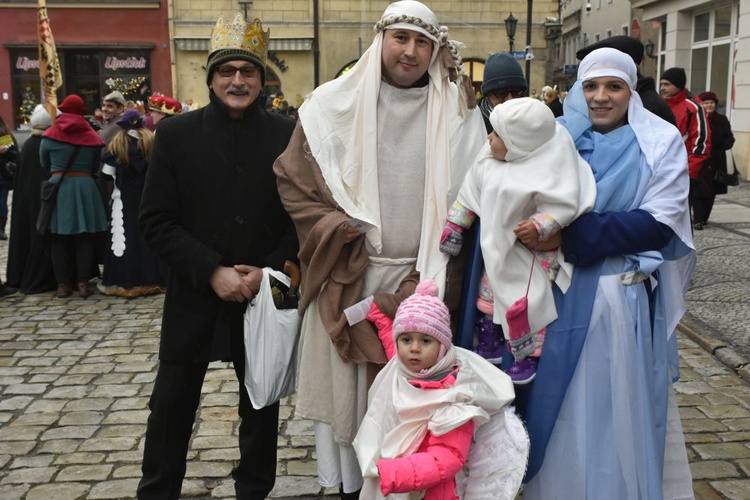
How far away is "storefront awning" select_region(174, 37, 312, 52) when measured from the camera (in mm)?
30484

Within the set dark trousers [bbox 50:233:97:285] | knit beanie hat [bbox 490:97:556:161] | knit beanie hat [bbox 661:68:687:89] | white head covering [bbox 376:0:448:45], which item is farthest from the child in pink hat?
knit beanie hat [bbox 661:68:687:89]

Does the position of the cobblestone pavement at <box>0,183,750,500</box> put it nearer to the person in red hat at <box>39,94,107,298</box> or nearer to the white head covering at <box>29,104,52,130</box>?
the person in red hat at <box>39,94,107,298</box>

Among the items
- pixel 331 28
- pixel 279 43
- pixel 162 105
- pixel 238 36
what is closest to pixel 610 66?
pixel 238 36

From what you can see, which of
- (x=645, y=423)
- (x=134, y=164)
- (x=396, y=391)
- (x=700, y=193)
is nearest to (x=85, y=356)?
(x=134, y=164)

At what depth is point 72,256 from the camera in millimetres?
8641

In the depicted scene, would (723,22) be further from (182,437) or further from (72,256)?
(182,437)

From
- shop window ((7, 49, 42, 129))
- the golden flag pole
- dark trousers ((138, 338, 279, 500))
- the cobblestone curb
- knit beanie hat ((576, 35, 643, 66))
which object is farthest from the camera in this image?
shop window ((7, 49, 42, 129))

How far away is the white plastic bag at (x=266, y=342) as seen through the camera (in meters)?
3.33

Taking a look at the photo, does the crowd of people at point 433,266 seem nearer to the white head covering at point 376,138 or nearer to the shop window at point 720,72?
the white head covering at point 376,138

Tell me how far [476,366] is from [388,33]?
127 centimetres

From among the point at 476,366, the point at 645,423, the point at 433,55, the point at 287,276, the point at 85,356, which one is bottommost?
the point at 85,356

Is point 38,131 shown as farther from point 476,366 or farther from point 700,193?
point 700,193

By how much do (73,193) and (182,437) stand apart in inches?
214

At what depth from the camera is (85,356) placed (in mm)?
6266
